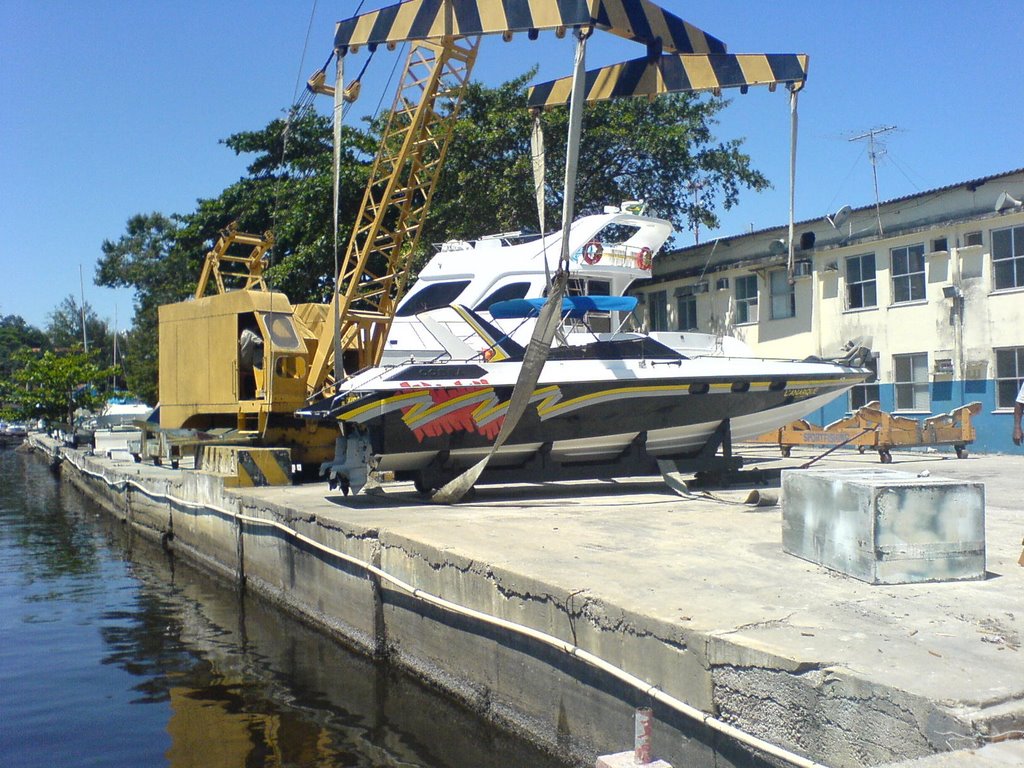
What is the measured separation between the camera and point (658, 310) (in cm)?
2530

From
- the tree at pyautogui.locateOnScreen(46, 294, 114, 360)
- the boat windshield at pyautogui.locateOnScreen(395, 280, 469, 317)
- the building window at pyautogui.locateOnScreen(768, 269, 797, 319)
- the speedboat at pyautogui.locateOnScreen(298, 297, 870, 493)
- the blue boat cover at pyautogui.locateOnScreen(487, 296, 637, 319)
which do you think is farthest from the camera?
the tree at pyautogui.locateOnScreen(46, 294, 114, 360)

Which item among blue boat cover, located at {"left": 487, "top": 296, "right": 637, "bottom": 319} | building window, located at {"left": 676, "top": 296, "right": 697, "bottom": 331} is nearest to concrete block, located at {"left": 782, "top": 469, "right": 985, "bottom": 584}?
blue boat cover, located at {"left": 487, "top": 296, "right": 637, "bottom": 319}

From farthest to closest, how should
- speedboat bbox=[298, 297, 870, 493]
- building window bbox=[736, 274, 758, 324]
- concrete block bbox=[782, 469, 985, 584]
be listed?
building window bbox=[736, 274, 758, 324] < speedboat bbox=[298, 297, 870, 493] < concrete block bbox=[782, 469, 985, 584]

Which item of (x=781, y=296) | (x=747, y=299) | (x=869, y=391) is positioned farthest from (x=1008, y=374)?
(x=747, y=299)

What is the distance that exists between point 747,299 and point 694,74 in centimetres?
1171

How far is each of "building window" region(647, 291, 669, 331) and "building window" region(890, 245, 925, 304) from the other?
6.72 m

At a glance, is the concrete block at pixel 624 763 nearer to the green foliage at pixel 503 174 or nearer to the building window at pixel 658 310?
the green foliage at pixel 503 174

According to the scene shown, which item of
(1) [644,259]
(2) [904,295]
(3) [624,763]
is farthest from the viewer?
(2) [904,295]

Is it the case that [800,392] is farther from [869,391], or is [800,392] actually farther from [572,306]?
[869,391]

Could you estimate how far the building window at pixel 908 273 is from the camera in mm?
18734

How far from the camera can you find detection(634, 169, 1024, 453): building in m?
17.2

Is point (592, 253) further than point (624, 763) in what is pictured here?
Yes

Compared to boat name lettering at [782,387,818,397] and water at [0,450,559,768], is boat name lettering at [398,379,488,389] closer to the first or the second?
water at [0,450,559,768]

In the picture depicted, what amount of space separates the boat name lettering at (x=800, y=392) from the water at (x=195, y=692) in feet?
19.4
